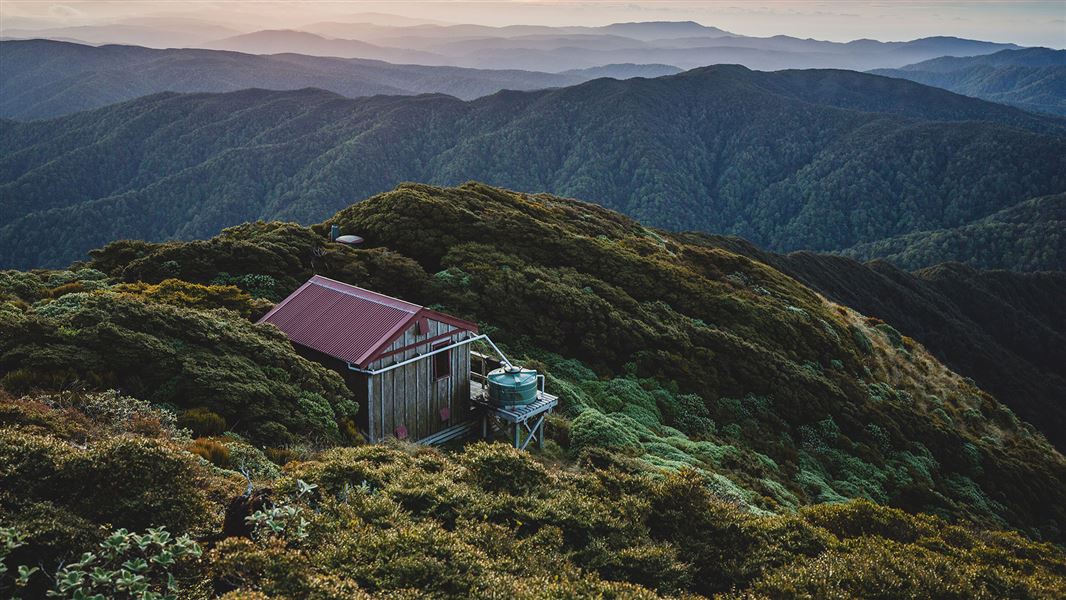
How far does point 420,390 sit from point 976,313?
115 meters

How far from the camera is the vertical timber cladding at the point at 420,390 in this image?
1759 cm

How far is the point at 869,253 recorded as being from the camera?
184 m

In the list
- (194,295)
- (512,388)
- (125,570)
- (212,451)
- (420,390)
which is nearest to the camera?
(125,570)

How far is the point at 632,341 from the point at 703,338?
14.7 ft

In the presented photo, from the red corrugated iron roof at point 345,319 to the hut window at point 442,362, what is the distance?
80 centimetres

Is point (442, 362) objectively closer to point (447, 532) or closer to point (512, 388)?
point (512, 388)

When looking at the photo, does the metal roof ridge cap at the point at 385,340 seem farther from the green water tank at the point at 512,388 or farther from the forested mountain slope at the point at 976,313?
the forested mountain slope at the point at 976,313

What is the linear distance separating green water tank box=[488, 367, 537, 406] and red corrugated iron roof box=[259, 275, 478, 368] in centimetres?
173

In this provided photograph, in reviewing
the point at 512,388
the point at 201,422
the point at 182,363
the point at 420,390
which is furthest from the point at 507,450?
the point at 182,363

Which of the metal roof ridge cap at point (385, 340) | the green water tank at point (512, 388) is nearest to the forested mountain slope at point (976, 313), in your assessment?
the green water tank at point (512, 388)

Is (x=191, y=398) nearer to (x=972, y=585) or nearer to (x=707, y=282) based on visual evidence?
(x=972, y=585)

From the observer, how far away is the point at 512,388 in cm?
1889

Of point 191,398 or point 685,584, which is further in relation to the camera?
point 191,398

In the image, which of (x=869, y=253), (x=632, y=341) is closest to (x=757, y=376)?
(x=632, y=341)
